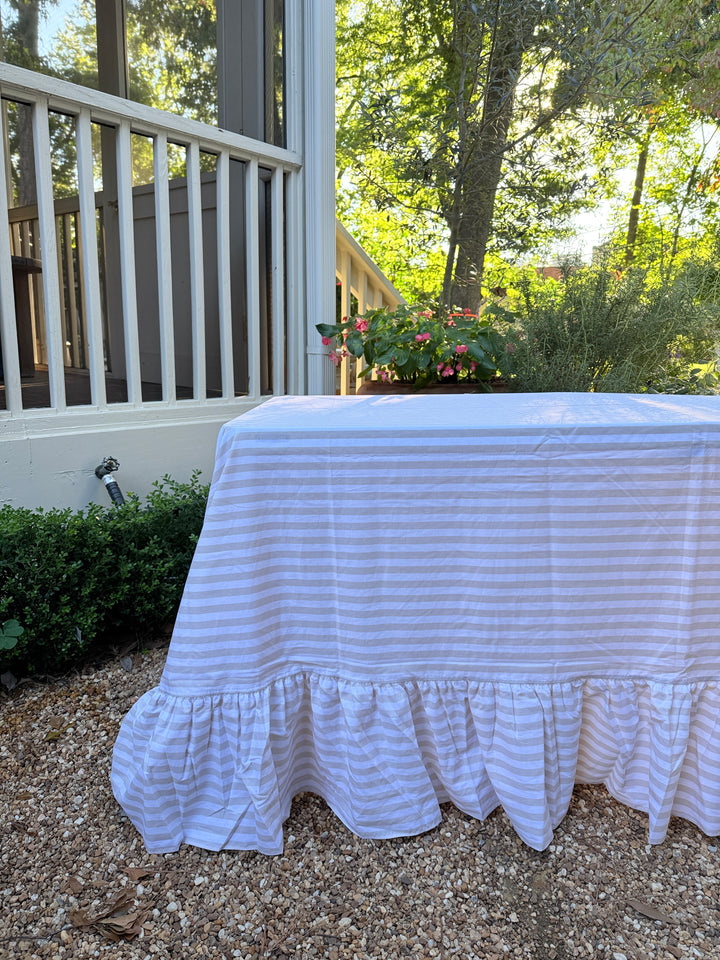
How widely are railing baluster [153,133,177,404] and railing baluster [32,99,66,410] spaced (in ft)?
1.45

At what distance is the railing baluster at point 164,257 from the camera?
2.56 metres

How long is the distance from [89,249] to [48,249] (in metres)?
0.16

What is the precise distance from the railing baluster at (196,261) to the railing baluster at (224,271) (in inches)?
4.7

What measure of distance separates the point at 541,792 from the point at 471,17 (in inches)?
263

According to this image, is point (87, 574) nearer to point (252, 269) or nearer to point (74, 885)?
point (74, 885)

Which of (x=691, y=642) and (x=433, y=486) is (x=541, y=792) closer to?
(x=691, y=642)

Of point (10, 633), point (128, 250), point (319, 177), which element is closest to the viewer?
point (10, 633)

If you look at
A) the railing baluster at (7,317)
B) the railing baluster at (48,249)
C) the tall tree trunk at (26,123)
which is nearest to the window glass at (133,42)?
the tall tree trunk at (26,123)

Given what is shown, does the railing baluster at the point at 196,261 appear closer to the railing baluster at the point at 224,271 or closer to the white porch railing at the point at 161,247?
the white porch railing at the point at 161,247

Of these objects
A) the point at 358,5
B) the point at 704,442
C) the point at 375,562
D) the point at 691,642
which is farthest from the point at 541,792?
the point at 358,5

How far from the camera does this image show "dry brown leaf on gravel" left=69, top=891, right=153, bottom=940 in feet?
3.64

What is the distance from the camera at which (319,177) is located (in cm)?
323

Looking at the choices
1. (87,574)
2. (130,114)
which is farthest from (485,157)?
(87,574)

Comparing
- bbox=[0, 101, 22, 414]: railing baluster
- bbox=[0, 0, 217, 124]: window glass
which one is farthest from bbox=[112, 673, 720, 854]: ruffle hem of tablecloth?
bbox=[0, 0, 217, 124]: window glass
